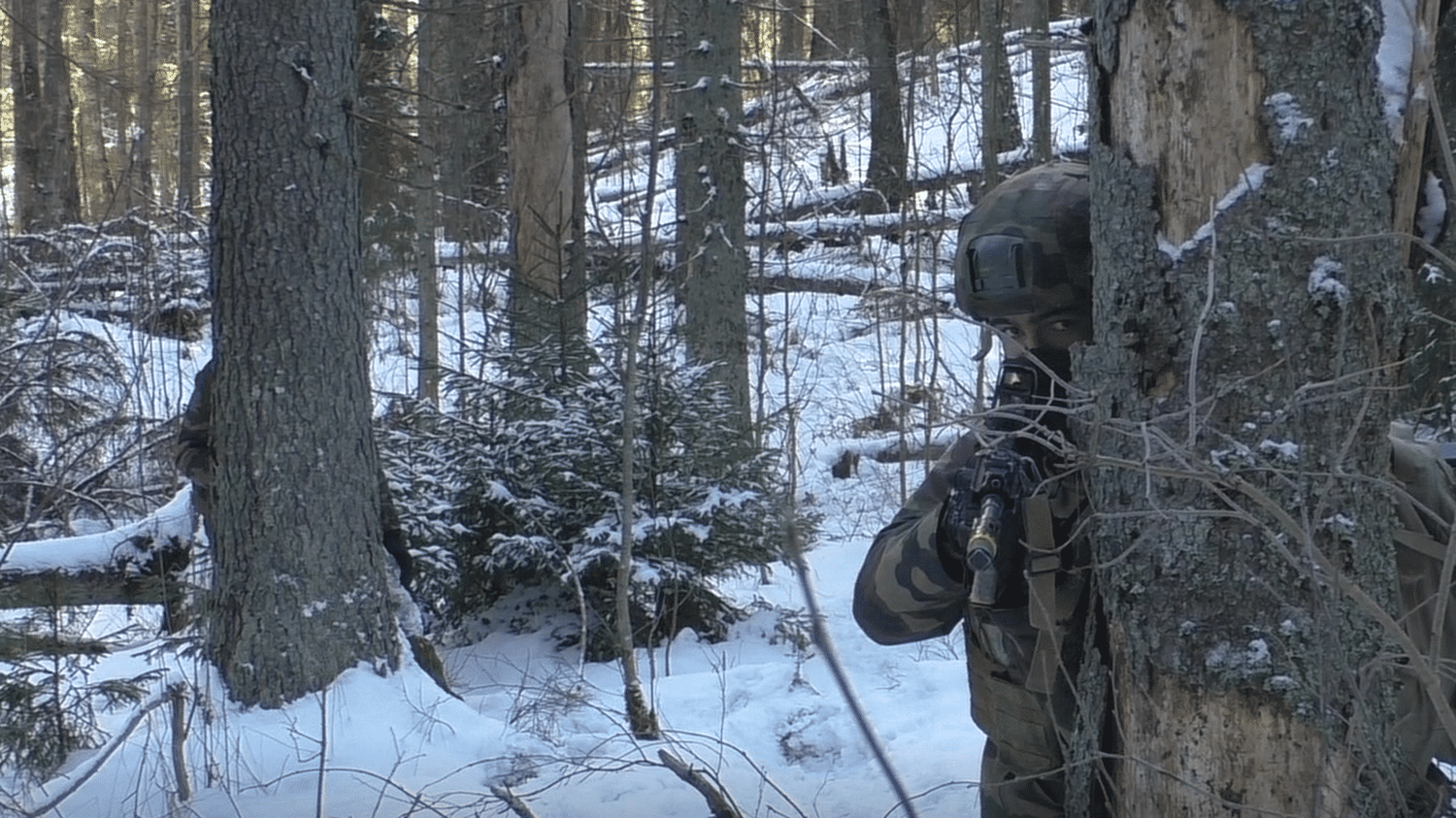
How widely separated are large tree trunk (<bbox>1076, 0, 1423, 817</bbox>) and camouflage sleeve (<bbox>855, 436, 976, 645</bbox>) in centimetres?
47

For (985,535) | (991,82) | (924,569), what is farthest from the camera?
(991,82)

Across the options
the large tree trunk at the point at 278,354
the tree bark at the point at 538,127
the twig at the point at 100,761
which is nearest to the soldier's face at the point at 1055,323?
the twig at the point at 100,761

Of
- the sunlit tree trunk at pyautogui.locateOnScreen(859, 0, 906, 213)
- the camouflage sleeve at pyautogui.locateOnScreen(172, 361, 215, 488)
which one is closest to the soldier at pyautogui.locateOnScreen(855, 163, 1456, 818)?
the camouflage sleeve at pyautogui.locateOnScreen(172, 361, 215, 488)

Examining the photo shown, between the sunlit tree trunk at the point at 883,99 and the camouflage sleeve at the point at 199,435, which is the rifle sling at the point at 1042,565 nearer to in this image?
the camouflage sleeve at the point at 199,435

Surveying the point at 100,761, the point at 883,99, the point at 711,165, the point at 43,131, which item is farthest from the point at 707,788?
the point at 43,131

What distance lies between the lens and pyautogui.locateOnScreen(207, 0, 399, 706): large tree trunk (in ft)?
13.1

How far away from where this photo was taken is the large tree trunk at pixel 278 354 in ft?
13.1

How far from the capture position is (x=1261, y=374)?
1.48 metres

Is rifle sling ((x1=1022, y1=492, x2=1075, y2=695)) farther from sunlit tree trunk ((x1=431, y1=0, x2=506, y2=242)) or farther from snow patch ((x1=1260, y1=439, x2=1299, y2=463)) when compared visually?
sunlit tree trunk ((x1=431, y1=0, x2=506, y2=242))

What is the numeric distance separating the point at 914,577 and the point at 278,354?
272cm

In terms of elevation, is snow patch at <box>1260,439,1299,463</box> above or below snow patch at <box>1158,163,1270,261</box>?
below

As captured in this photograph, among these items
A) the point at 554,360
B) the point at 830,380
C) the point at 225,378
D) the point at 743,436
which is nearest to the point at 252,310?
the point at 225,378

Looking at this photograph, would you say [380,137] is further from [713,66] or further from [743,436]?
[743,436]

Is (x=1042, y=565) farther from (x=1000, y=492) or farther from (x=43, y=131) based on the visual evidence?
(x=43, y=131)
